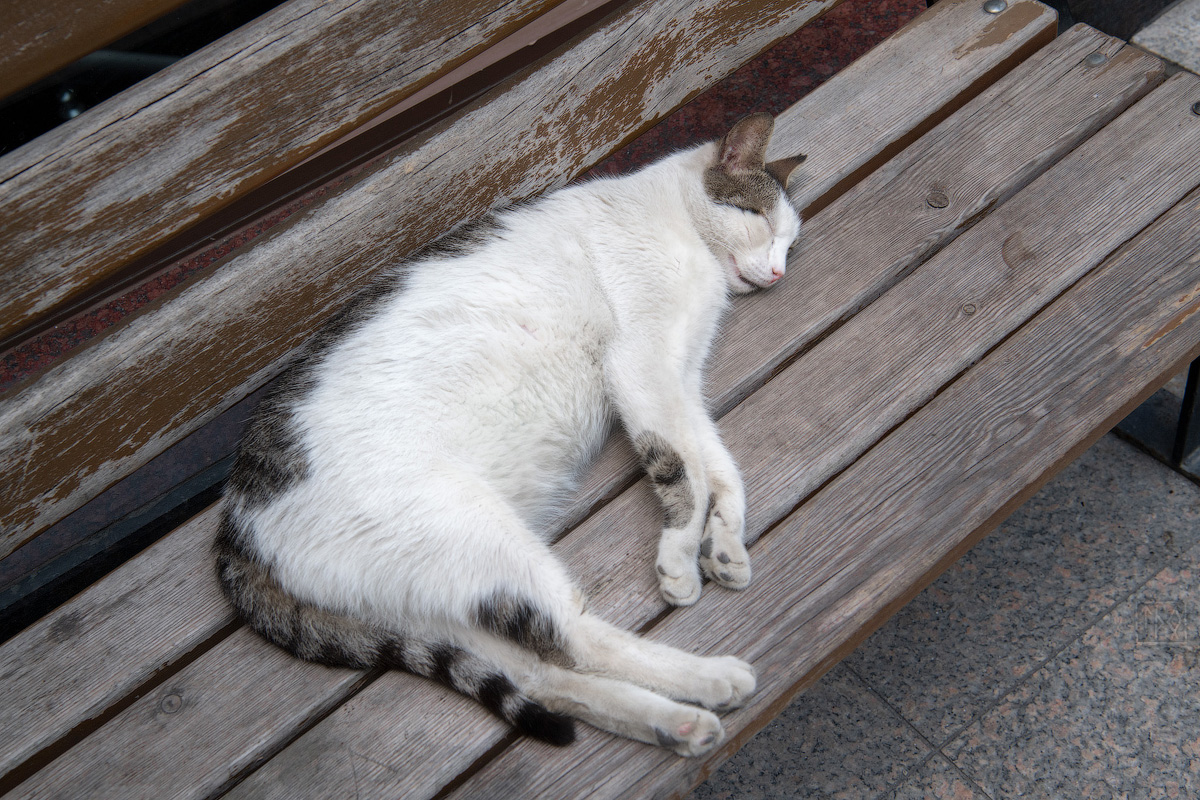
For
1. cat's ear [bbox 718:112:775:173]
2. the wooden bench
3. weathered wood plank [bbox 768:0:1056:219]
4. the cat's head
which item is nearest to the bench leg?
the wooden bench

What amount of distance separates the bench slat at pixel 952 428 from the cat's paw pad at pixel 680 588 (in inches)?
1.2

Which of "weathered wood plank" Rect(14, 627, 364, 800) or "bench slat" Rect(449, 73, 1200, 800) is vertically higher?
"weathered wood plank" Rect(14, 627, 364, 800)

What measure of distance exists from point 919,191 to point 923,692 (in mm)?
1353

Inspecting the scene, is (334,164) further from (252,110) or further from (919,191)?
(919,191)

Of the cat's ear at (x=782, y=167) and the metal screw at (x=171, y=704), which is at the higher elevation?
the cat's ear at (x=782, y=167)

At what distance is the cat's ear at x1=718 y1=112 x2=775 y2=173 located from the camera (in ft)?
6.91

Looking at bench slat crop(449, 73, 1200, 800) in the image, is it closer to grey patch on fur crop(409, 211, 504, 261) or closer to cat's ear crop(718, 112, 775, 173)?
cat's ear crop(718, 112, 775, 173)

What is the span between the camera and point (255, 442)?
1.67 metres

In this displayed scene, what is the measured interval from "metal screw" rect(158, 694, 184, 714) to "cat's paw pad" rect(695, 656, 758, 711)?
1038 millimetres

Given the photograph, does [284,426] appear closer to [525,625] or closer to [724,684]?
[525,625]

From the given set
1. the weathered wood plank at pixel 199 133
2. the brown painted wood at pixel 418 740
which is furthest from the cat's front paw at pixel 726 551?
the weathered wood plank at pixel 199 133

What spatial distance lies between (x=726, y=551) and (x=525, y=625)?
1.47 ft

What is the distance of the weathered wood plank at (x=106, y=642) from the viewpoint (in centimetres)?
158

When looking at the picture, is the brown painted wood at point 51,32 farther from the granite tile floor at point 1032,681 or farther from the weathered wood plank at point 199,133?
the granite tile floor at point 1032,681
